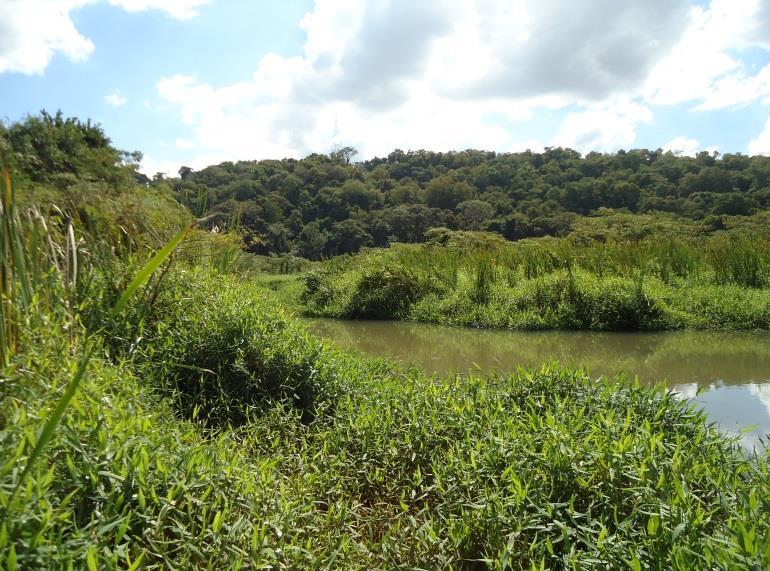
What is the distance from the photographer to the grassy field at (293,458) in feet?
5.71

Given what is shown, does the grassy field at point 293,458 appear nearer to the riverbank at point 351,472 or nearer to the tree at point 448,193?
the riverbank at point 351,472

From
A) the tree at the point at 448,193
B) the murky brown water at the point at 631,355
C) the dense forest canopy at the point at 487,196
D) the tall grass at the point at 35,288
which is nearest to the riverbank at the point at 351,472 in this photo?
the tall grass at the point at 35,288

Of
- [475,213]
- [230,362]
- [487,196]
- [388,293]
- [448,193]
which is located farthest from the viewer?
[448,193]

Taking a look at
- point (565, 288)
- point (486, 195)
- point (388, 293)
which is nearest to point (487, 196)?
point (486, 195)

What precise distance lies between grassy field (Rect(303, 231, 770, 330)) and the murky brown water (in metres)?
0.47

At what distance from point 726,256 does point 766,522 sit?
33.3 ft

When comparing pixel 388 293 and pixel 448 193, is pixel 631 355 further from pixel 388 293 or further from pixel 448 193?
pixel 448 193

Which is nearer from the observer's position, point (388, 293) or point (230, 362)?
point (230, 362)

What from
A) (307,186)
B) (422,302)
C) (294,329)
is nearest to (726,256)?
(422,302)

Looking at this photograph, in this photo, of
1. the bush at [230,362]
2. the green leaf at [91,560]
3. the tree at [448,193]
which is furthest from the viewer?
the tree at [448,193]

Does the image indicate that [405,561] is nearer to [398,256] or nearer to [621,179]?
[398,256]

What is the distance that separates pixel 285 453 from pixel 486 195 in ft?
123

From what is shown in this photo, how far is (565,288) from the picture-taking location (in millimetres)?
9297

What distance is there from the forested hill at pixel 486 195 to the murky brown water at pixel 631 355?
61.2ft
